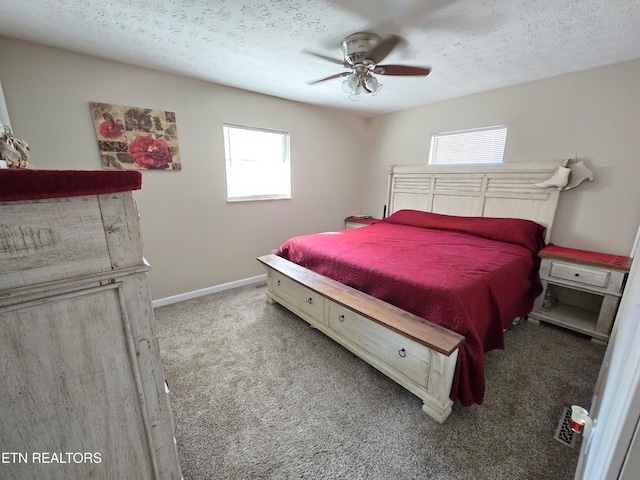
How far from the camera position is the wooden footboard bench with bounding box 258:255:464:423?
4.62 ft

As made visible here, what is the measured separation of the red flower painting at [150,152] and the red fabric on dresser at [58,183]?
218 cm

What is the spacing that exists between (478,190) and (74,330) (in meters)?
3.59

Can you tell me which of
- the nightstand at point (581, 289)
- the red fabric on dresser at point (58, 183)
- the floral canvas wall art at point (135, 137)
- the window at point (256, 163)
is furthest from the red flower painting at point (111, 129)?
the nightstand at point (581, 289)

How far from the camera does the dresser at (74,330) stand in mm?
608

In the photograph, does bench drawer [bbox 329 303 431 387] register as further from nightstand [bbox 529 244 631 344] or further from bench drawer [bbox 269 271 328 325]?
nightstand [bbox 529 244 631 344]

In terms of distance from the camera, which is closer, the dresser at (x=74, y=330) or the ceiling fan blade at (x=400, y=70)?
the dresser at (x=74, y=330)

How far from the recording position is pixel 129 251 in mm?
733

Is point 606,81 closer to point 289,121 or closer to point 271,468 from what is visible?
point 289,121

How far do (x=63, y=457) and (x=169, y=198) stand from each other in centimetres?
234

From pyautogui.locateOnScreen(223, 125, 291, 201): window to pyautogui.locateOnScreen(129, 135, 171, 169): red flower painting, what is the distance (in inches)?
25.6

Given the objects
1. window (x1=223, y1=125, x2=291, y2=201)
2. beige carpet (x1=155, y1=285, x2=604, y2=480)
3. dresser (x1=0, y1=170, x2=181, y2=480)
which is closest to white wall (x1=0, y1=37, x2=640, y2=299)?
window (x1=223, y1=125, x2=291, y2=201)

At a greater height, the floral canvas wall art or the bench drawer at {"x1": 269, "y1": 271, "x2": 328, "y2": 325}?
the floral canvas wall art

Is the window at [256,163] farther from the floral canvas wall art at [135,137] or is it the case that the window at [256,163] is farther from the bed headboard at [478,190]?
the bed headboard at [478,190]

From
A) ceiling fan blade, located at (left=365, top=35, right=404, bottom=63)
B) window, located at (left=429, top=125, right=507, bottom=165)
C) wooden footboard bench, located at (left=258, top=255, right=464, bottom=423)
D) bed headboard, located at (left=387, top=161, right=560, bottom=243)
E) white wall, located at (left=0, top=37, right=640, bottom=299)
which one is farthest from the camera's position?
window, located at (left=429, top=125, right=507, bottom=165)
